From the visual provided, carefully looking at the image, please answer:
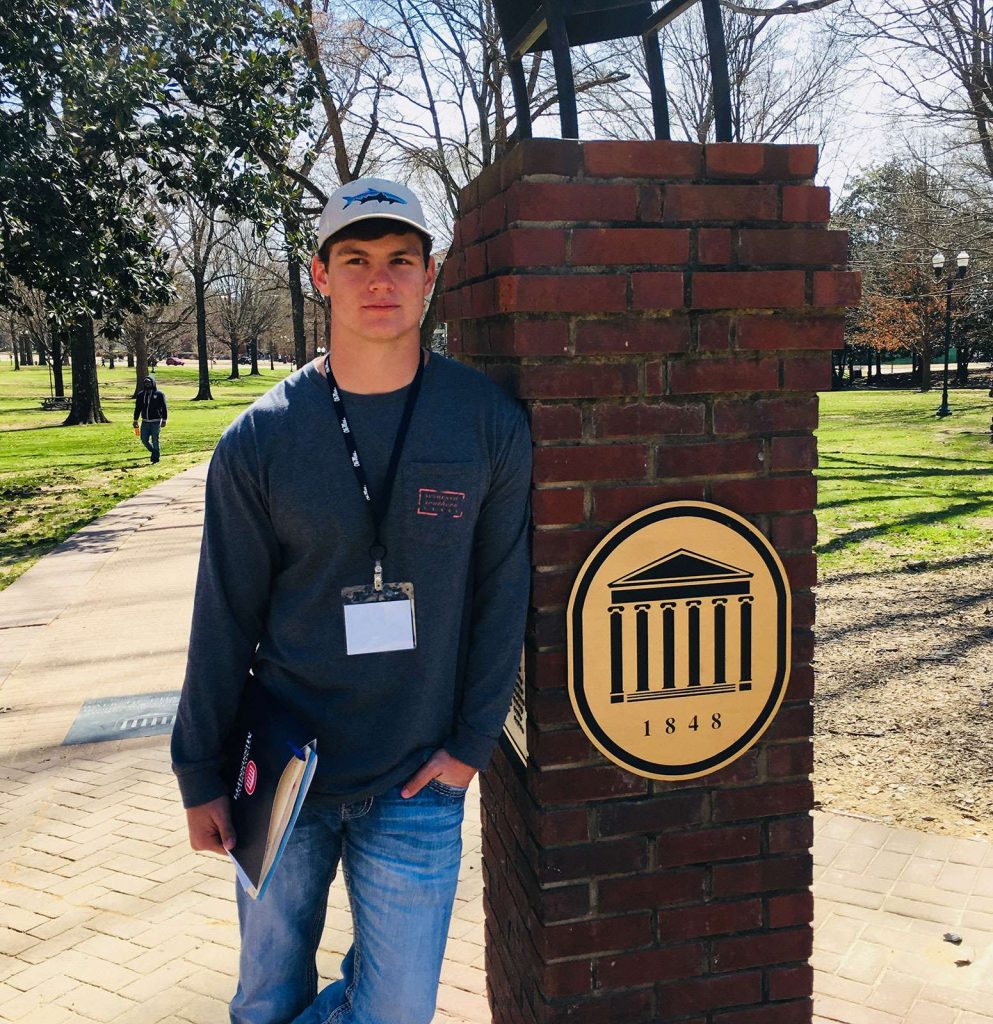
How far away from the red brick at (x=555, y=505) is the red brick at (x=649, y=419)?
136mm

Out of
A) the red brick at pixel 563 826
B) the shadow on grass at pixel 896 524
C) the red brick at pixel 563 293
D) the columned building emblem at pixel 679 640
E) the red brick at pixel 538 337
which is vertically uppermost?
the red brick at pixel 563 293

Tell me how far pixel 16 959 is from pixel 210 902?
62 cm

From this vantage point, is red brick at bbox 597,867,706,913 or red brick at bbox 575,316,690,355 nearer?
red brick at bbox 575,316,690,355

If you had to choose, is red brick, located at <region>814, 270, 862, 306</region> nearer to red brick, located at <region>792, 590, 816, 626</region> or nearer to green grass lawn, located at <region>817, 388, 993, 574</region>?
red brick, located at <region>792, 590, 816, 626</region>

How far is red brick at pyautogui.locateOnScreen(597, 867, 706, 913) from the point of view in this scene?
212 cm

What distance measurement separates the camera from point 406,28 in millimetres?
17875

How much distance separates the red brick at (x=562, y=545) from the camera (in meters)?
2.04

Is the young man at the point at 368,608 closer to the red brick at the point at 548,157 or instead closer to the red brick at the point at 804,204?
the red brick at the point at 548,157

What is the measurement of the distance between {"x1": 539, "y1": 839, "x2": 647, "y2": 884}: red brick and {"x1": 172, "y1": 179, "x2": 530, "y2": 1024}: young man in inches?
7.9

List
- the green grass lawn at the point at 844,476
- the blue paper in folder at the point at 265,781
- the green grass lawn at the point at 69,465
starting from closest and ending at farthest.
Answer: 1. the blue paper in folder at the point at 265,781
2. the green grass lawn at the point at 844,476
3. the green grass lawn at the point at 69,465

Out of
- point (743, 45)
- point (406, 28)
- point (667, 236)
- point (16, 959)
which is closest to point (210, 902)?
point (16, 959)

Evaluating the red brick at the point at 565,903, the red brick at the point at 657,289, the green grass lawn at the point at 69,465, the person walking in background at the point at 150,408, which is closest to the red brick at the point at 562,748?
the red brick at the point at 565,903

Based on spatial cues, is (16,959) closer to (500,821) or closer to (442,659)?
(500,821)

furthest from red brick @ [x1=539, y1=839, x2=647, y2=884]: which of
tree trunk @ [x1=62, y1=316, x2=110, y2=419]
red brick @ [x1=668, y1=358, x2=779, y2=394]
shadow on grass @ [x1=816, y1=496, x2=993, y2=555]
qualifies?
tree trunk @ [x1=62, y1=316, x2=110, y2=419]
